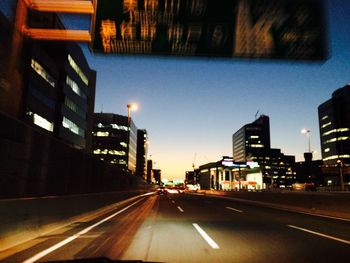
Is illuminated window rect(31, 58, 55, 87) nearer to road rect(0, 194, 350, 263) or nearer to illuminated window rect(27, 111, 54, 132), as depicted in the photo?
illuminated window rect(27, 111, 54, 132)

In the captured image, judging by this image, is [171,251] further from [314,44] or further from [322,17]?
[322,17]

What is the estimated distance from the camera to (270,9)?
7.12 metres

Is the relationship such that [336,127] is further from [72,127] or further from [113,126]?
[72,127]

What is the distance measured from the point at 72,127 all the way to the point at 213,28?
75.3 metres

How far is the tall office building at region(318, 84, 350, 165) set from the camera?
128 metres

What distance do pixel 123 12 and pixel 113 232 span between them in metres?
6.78

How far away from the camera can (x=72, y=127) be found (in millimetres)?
78000

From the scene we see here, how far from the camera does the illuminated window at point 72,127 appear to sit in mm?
73250

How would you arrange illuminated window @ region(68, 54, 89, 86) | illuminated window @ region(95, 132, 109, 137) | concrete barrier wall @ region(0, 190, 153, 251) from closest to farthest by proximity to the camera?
concrete barrier wall @ region(0, 190, 153, 251)
illuminated window @ region(68, 54, 89, 86)
illuminated window @ region(95, 132, 109, 137)

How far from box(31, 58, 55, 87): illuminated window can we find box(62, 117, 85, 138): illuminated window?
9.69 m

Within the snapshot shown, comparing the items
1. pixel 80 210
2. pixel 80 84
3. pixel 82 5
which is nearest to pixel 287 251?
pixel 82 5

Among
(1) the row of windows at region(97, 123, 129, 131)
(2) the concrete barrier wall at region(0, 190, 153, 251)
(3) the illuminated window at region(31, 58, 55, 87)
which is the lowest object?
(2) the concrete barrier wall at region(0, 190, 153, 251)

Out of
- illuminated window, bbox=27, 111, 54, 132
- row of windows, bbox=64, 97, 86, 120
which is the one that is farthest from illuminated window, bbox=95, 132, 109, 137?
illuminated window, bbox=27, 111, 54, 132

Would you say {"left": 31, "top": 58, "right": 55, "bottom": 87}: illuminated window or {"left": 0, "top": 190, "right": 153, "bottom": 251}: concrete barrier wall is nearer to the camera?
{"left": 0, "top": 190, "right": 153, "bottom": 251}: concrete barrier wall
